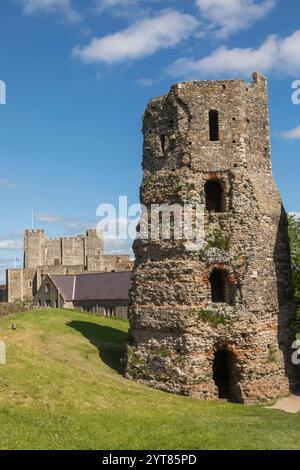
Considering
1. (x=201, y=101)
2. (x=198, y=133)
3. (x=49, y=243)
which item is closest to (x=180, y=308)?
(x=198, y=133)

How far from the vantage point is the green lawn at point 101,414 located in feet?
43.9

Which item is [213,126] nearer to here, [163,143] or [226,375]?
[163,143]

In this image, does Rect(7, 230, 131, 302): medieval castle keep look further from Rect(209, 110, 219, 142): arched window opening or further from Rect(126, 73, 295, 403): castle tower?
Rect(209, 110, 219, 142): arched window opening

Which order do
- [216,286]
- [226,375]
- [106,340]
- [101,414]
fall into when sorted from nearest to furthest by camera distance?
[101,414] < [216,286] < [226,375] < [106,340]

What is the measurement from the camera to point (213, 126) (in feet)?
76.4

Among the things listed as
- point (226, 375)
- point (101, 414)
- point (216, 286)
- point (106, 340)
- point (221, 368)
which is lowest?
point (226, 375)

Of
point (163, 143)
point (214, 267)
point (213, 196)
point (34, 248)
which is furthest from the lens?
point (34, 248)

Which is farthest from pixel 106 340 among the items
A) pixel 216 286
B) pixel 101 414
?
pixel 101 414

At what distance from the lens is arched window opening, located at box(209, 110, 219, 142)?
23.0m

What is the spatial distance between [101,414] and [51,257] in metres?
69.4

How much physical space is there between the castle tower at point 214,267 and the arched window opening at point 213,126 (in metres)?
0.04

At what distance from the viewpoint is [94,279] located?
170ft
